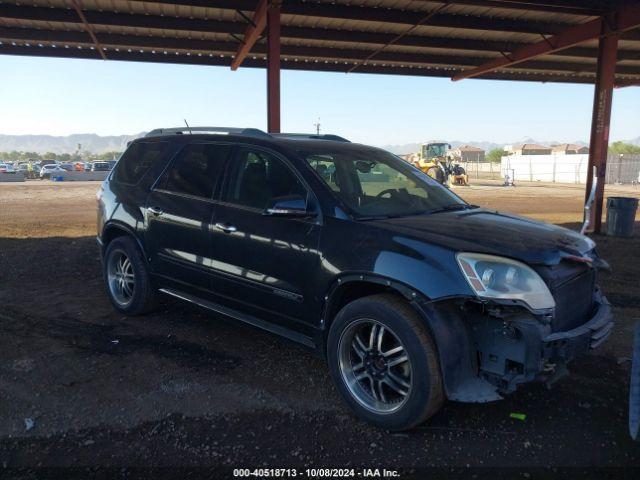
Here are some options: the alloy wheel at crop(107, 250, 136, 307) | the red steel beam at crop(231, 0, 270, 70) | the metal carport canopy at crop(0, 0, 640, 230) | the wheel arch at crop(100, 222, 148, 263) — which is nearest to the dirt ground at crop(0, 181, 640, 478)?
the alloy wheel at crop(107, 250, 136, 307)

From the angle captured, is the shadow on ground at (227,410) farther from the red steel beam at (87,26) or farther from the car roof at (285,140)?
the red steel beam at (87,26)

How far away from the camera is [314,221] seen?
11.5 feet

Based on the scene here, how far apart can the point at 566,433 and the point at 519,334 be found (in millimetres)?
935

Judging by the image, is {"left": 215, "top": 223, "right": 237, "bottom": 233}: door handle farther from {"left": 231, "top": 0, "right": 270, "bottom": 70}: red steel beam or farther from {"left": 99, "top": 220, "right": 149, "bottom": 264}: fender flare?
{"left": 231, "top": 0, "right": 270, "bottom": 70}: red steel beam

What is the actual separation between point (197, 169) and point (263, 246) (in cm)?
127

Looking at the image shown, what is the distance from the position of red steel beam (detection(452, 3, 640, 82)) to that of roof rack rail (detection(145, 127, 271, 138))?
31.6ft

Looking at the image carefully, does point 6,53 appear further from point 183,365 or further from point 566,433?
point 566,433

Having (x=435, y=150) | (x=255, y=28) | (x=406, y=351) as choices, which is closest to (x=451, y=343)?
(x=406, y=351)

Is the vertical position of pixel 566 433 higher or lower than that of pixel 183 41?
lower

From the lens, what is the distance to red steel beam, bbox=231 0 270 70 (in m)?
9.77

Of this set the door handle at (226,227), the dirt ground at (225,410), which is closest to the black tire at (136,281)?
the dirt ground at (225,410)

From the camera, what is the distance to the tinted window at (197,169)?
4371 millimetres

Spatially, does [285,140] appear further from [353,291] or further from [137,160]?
[137,160]

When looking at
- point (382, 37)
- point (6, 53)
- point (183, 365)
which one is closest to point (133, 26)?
point (6, 53)
